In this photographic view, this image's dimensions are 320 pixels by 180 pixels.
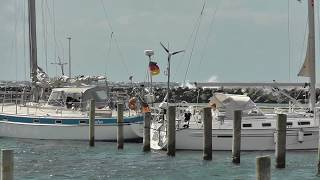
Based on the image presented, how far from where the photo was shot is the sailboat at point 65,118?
40.2 meters

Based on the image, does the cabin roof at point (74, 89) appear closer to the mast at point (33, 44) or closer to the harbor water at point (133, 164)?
the mast at point (33, 44)

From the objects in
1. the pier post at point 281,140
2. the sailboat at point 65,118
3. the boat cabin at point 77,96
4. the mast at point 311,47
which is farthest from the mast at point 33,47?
the pier post at point 281,140

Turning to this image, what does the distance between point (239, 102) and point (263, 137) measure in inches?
92.3

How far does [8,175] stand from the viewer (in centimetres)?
1731

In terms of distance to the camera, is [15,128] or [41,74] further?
[41,74]

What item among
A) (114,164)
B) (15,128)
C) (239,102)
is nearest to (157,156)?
(114,164)

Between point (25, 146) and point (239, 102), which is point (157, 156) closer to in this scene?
point (239, 102)

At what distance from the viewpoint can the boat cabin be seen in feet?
143

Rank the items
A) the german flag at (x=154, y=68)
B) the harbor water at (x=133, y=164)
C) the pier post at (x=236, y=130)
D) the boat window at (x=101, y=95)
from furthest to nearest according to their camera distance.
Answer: the boat window at (x=101, y=95)
the german flag at (x=154, y=68)
the pier post at (x=236, y=130)
the harbor water at (x=133, y=164)

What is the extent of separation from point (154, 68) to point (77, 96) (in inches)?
307

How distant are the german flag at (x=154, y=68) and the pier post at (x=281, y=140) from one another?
1300 centimetres

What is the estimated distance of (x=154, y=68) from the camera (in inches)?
1524

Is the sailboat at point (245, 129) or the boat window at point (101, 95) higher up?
the boat window at point (101, 95)

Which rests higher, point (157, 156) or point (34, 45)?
point (34, 45)
